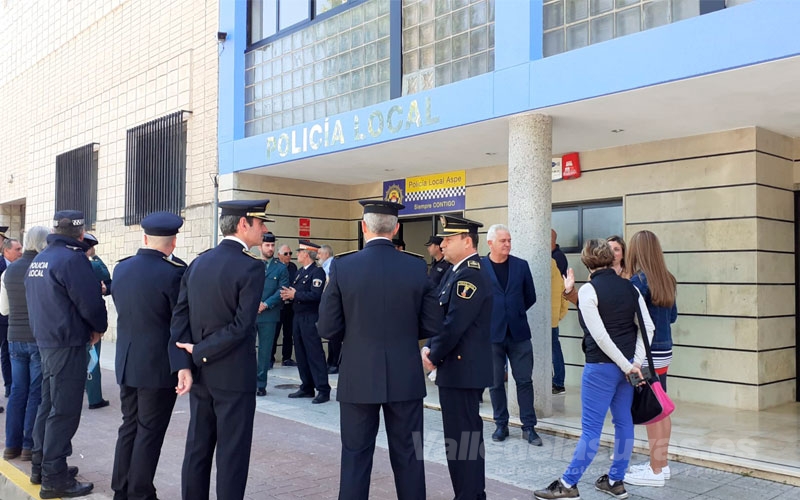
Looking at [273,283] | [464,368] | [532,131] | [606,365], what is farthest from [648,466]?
[273,283]

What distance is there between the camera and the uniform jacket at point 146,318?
4.47 meters

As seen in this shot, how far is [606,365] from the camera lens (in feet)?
15.4

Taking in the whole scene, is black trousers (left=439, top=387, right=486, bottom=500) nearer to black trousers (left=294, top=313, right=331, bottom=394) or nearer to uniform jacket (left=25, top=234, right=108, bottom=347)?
uniform jacket (left=25, top=234, right=108, bottom=347)

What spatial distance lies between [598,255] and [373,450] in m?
2.06

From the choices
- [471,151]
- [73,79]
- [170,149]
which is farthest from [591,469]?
[73,79]

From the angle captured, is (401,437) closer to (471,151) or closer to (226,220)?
(226,220)

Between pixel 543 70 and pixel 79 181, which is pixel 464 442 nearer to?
pixel 543 70

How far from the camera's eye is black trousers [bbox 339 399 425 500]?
394cm

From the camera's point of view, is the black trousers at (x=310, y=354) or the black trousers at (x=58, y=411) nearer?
the black trousers at (x=58, y=411)

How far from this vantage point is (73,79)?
16.3 metres

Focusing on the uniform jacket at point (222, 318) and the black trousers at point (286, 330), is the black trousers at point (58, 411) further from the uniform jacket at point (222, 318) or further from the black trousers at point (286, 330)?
the black trousers at point (286, 330)

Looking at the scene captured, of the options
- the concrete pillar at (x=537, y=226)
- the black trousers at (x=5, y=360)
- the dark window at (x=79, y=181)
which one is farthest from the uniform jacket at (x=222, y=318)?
the dark window at (x=79, y=181)

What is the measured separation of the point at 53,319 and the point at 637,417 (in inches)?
166

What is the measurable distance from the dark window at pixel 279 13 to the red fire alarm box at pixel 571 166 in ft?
12.0
